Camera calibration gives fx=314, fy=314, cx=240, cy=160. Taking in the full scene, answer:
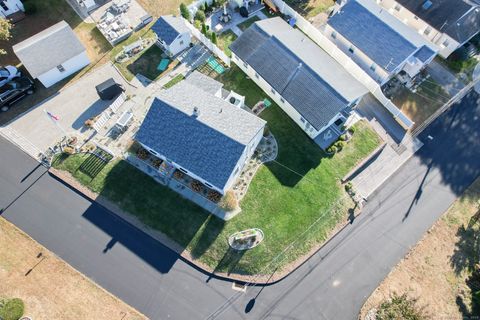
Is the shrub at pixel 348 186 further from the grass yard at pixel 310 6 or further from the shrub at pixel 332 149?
the grass yard at pixel 310 6

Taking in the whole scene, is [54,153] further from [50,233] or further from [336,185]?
[336,185]

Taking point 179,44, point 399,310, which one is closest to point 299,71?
point 179,44

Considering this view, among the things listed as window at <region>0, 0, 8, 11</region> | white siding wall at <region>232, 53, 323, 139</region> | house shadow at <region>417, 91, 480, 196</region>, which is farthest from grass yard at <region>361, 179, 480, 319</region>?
window at <region>0, 0, 8, 11</region>

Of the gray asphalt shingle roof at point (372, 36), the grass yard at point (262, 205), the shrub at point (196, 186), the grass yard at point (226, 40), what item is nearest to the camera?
the grass yard at point (262, 205)

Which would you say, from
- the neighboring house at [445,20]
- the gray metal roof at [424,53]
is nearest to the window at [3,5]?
the gray metal roof at [424,53]

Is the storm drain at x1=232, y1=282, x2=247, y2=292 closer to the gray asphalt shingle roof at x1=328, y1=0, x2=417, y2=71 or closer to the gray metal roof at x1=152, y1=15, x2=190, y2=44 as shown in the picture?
the gray metal roof at x1=152, y1=15, x2=190, y2=44

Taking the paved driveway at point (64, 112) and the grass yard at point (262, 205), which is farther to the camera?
the paved driveway at point (64, 112)

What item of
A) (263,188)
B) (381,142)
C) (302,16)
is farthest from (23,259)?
(302,16)
